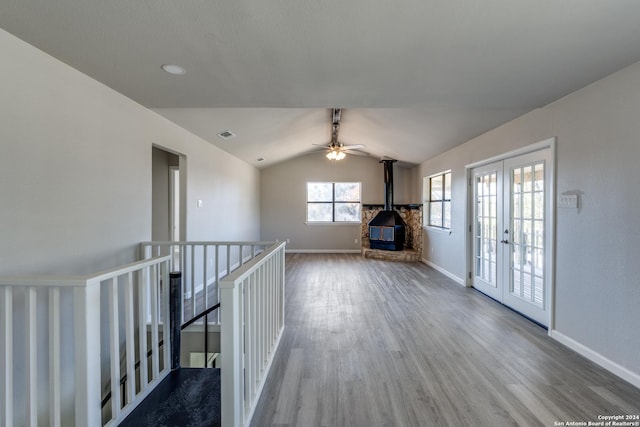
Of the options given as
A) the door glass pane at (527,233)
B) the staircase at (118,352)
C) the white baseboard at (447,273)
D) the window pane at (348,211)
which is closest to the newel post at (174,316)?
the staircase at (118,352)

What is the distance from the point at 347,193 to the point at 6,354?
7.92m

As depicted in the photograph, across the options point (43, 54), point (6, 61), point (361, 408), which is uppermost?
point (43, 54)

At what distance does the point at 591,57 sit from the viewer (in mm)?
2156

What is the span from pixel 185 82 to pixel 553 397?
12.2ft

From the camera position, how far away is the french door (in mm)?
3367

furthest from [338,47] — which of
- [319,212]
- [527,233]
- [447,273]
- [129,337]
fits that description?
[319,212]

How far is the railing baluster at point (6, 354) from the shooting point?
1570 mm

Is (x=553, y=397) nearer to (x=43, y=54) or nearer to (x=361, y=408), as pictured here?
(x=361, y=408)

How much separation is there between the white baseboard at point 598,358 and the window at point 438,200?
10.6ft

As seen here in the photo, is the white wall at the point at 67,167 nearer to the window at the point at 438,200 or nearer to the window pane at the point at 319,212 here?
the window at the point at 438,200

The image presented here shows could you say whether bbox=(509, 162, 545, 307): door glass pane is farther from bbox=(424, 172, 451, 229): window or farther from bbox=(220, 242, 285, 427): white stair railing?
bbox=(220, 242, 285, 427): white stair railing

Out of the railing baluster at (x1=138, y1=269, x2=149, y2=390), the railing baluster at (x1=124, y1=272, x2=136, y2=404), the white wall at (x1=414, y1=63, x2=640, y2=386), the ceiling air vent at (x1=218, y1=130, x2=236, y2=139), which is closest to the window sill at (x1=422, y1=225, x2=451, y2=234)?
the white wall at (x1=414, y1=63, x2=640, y2=386)

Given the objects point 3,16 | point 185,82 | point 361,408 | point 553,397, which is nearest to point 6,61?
point 3,16

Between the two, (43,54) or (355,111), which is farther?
(355,111)
